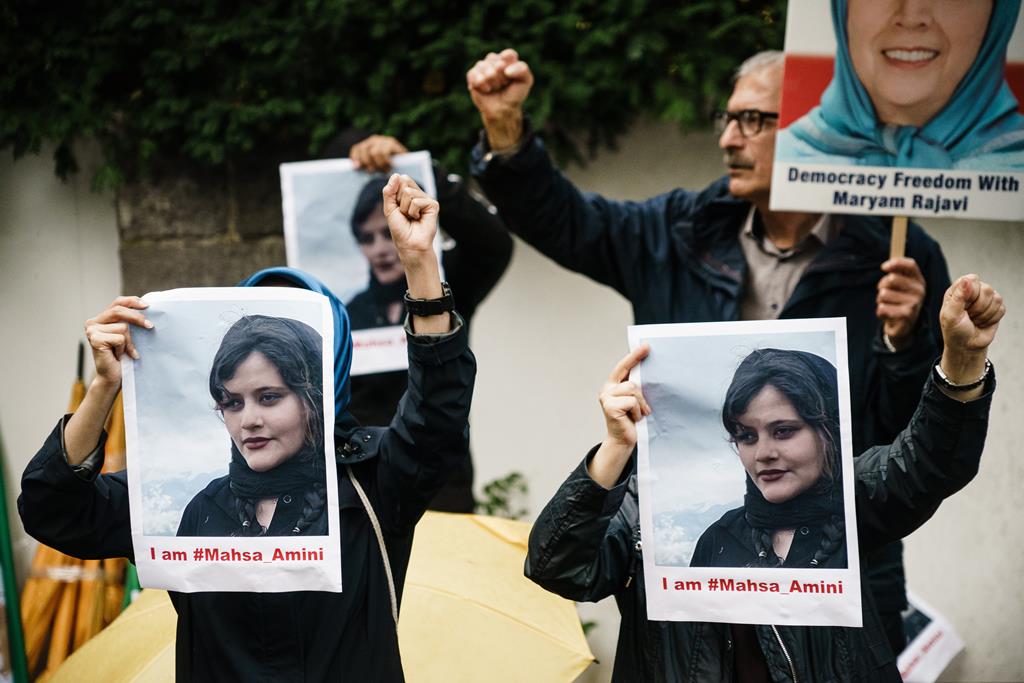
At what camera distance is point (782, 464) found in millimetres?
2135

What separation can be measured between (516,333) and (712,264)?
81.9 inches

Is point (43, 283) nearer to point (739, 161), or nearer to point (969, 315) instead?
point (739, 161)

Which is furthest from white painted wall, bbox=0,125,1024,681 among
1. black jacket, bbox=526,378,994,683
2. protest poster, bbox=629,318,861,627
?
protest poster, bbox=629,318,861,627

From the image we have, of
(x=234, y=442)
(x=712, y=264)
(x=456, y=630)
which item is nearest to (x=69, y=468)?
(x=234, y=442)

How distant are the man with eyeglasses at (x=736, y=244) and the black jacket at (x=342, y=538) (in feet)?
3.73

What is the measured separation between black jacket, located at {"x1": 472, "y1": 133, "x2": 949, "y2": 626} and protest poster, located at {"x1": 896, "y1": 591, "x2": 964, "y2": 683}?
124 cm

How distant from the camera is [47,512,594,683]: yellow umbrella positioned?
2846mm

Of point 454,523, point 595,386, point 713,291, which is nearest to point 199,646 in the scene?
point 454,523

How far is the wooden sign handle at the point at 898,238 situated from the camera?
284 cm

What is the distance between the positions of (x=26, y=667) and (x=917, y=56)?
12.1 feet

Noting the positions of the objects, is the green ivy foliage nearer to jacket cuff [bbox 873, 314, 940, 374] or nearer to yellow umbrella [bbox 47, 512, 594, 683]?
jacket cuff [bbox 873, 314, 940, 374]

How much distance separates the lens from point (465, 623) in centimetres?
294

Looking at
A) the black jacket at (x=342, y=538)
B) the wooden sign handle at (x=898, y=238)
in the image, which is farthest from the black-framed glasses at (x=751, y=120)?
the black jacket at (x=342, y=538)

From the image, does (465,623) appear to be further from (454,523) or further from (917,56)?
(917,56)
